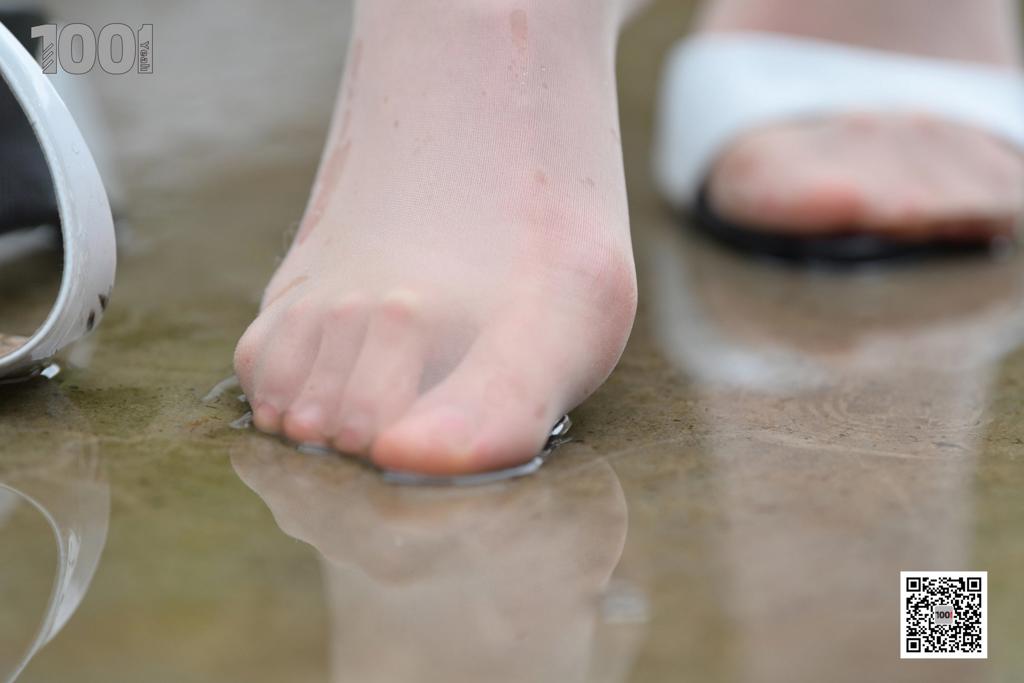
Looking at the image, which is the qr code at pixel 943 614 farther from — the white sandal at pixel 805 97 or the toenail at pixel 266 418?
the white sandal at pixel 805 97

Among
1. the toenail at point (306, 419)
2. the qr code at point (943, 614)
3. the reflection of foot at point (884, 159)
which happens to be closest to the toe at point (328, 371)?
the toenail at point (306, 419)

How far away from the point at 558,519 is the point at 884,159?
0.81 metres

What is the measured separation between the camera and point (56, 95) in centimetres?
72

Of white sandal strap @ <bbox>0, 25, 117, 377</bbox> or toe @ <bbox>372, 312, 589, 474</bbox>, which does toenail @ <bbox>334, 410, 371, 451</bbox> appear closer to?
toe @ <bbox>372, 312, 589, 474</bbox>

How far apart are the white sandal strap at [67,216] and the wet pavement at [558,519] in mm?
49

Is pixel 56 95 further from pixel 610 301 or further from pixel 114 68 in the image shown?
pixel 114 68

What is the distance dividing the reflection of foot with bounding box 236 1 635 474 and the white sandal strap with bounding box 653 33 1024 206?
1.74 ft

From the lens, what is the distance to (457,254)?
77 cm

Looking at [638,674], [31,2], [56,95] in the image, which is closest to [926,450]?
[638,674]

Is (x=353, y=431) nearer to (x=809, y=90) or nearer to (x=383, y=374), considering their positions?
(x=383, y=374)

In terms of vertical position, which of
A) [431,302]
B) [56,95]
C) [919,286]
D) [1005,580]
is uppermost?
[56,95]

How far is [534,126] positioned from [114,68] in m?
0.76

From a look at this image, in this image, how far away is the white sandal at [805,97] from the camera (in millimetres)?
1336

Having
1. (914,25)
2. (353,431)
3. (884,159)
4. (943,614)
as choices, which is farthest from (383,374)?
(914,25)
